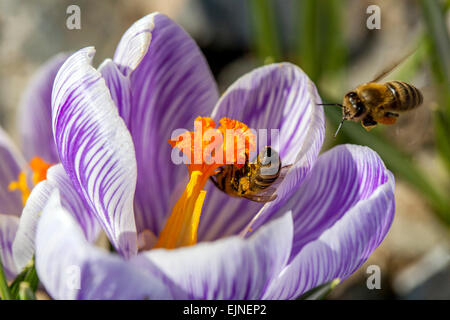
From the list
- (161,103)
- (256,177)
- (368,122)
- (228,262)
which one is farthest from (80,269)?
(368,122)

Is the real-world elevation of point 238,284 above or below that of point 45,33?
below

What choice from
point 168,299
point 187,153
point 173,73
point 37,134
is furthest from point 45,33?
point 168,299

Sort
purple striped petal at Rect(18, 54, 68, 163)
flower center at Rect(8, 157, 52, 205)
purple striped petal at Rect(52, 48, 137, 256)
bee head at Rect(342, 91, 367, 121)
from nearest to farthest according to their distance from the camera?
1. purple striped petal at Rect(52, 48, 137, 256)
2. bee head at Rect(342, 91, 367, 121)
3. flower center at Rect(8, 157, 52, 205)
4. purple striped petal at Rect(18, 54, 68, 163)

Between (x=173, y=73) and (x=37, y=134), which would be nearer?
(x=173, y=73)

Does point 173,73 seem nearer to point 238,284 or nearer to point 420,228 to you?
point 238,284

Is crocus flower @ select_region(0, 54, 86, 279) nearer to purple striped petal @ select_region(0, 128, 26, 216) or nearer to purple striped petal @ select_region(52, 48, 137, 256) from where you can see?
purple striped petal @ select_region(0, 128, 26, 216)

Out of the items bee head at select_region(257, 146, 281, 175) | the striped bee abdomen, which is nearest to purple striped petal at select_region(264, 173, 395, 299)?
bee head at select_region(257, 146, 281, 175)
